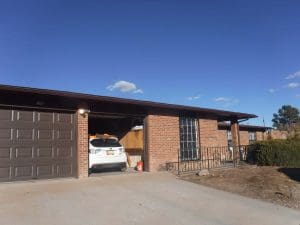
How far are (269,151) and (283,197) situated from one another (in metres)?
6.10

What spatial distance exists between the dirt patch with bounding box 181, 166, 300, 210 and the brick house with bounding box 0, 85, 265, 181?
2481 millimetres

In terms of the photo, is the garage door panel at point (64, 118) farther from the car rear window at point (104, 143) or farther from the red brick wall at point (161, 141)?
the red brick wall at point (161, 141)

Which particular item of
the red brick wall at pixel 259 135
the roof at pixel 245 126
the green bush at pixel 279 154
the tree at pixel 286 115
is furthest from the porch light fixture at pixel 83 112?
the tree at pixel 286 115

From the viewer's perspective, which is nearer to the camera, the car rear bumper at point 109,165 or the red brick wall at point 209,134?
the car rear bumper at point 109,165

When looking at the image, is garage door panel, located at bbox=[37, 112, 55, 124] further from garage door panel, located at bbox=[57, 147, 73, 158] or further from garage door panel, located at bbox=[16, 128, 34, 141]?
garage door panel, located at bbox=[57, 147, 73, 158]

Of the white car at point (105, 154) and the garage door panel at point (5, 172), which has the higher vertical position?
the white car at point (105, 154)

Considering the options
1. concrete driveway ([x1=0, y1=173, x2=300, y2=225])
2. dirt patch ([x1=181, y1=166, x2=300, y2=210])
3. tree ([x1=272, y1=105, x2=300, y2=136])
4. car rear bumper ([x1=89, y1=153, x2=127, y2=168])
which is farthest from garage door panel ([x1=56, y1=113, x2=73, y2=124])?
tree ([x1=272, y1=105, x2=300, y2=136])

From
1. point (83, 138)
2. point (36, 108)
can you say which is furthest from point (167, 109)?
point (36, 108)

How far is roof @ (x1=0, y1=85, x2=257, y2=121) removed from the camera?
10688 millimetres

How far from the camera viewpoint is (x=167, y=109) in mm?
15156

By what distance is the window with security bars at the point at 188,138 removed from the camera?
1575 cm

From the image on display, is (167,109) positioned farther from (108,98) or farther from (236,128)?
(236,128)

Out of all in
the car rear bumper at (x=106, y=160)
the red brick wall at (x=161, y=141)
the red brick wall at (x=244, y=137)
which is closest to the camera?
the car rear bumper at (x=106, y=160)

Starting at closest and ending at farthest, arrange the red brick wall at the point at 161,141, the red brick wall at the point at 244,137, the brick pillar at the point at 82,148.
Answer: the brick pillar at the point at 82,148 → the red brick wall at the point at 161,141 → the red brick wall at the point at 244,137
